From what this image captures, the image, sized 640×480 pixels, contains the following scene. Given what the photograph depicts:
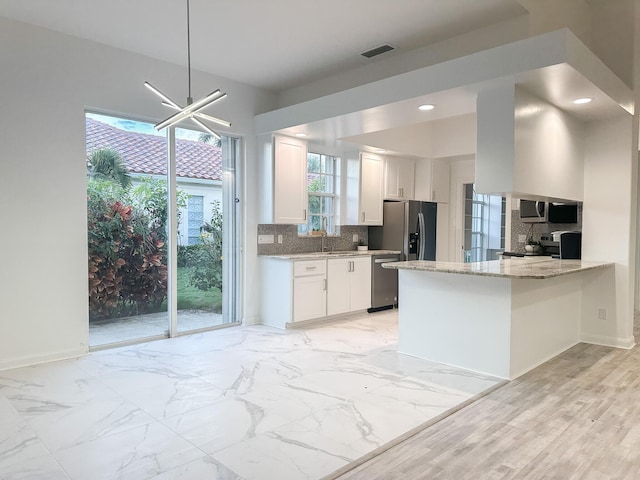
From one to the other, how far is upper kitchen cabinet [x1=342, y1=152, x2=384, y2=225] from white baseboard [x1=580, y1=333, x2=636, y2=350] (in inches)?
118

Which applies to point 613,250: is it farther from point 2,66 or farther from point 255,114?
point 2,66

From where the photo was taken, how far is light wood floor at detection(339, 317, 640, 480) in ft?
→ 7.20

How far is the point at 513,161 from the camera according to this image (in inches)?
139

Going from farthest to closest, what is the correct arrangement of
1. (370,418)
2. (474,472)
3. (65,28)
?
(65,28), (370,418), (474,472)

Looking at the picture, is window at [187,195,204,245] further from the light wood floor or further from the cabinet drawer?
the light wood floor

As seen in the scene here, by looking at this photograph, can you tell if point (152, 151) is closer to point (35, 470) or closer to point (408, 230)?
point (35, 470)

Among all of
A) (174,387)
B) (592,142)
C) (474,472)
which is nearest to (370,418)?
(474,472)

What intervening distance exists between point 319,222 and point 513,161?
3.18 meters

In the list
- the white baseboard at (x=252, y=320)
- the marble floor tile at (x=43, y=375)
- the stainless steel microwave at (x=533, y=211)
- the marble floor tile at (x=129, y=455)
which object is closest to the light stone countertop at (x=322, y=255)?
the white baseboard at (x=252, y=320)

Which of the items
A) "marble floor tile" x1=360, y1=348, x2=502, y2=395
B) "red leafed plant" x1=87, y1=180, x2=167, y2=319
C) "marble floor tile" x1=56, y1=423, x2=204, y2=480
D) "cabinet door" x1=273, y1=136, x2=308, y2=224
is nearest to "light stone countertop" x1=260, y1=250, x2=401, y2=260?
"cabinet door" x1=273, y1=136, x2=308, y2=224

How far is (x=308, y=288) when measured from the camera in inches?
211

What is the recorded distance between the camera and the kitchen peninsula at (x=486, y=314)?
3486mm

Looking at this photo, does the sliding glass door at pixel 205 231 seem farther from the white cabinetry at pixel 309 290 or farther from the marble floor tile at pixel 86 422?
the marble floor tile at pixel 86 422

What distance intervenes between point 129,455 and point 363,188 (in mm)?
4673
